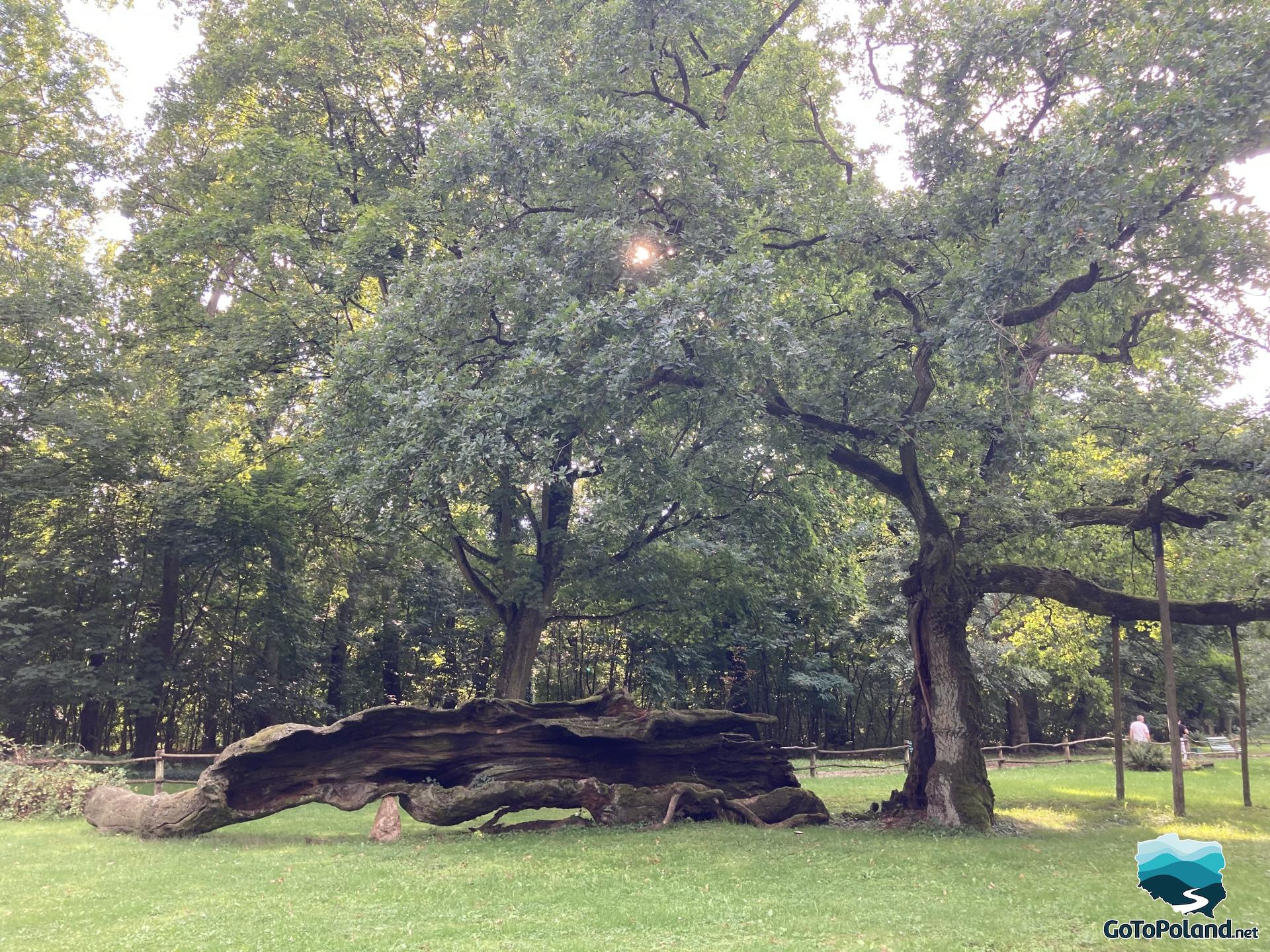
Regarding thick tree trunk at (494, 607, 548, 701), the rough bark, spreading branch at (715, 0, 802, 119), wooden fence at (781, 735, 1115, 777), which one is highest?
spreading branch at (715, 0, 802, 119)

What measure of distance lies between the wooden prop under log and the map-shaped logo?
5162mm

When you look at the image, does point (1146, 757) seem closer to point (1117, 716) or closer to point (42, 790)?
point (1117, 716)

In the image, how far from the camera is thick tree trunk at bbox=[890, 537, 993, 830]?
452 inches

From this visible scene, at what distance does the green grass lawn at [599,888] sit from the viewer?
6.32 m

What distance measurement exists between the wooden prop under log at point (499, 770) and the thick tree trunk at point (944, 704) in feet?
5.81

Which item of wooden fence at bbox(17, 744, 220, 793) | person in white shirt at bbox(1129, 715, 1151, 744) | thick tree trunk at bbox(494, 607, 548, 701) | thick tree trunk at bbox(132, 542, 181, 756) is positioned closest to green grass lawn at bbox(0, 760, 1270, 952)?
wooden fence at bbox(17, 744, 220, 793)

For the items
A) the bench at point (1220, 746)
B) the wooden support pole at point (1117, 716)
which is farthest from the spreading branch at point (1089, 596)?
the bench at point (1220, 746)

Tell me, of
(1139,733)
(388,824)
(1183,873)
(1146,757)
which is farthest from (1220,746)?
(388,824)

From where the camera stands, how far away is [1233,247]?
10.1m

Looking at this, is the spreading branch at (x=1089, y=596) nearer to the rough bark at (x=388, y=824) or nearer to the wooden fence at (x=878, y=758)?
the wooden fence at (x=878, y=758)

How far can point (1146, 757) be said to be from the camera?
840 inches

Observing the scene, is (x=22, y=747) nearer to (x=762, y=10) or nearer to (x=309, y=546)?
(x=309, y=546)

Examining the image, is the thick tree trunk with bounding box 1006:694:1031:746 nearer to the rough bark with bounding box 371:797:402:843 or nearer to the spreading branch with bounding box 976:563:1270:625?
the spreading branch with bounding box 976:563:1270:625

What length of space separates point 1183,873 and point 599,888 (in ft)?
18.6
